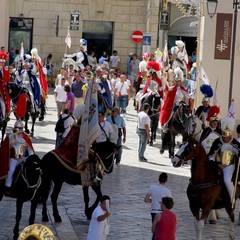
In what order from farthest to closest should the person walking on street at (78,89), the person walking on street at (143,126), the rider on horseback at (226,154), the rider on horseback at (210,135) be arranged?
1. the person walking on street at (78,89)
2. the person walking on street at (143,126)
3. the rider on horseback at (210,135)
4. the rider on horseback at (226,154)

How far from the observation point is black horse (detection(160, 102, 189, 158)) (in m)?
30.3

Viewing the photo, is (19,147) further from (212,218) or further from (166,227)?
(166,227)

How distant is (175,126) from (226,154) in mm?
10717

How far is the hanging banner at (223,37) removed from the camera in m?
34.9

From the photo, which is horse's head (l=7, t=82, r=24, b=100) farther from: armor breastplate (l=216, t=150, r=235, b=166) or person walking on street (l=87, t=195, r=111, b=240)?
person walking on street (l=87, t=195, r=111, b=240)

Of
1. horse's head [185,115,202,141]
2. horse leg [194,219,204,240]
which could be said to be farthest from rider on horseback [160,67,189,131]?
horse leg [194,219,204,240]

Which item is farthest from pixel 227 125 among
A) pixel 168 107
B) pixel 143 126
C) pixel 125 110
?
pixel 125 110

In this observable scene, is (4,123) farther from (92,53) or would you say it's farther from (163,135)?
(92,53)

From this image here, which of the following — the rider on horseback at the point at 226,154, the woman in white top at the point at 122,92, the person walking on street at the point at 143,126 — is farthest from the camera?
the woman in white top at the point at 122,92

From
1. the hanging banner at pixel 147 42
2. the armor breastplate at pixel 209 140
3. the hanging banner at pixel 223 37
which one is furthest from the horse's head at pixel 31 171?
the hanging banner at pixel 147 42

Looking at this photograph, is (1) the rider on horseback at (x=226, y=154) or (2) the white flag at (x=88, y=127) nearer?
(1) the rider on horseback at (x=226, y=154)

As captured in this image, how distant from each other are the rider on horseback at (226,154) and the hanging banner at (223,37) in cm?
1495

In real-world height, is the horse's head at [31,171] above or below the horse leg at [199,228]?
above

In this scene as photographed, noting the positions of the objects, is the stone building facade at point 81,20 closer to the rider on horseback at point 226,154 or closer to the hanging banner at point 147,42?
the hanging banner at point 147,42
